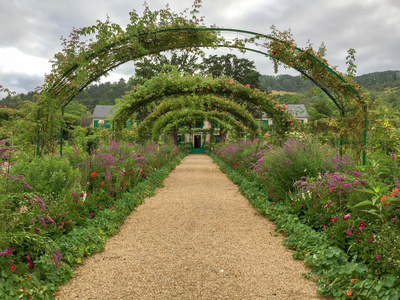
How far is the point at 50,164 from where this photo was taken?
150 inches

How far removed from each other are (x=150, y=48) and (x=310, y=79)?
315 cm

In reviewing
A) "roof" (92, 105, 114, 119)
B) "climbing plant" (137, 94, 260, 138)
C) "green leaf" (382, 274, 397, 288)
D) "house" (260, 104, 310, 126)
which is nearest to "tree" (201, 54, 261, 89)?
"house" (260, 104, 310, 126)

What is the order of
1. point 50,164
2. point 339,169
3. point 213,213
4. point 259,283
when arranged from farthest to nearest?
point 213,213, point 339,169, point 50,164, point 259,283

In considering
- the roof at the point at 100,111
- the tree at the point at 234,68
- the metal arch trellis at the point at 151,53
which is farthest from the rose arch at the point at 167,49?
the roof at the point at 100,111

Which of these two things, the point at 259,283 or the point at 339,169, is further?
the point at 339,169

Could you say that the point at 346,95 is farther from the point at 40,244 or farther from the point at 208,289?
the point at 40,244

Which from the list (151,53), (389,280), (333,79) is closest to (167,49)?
(151,53)

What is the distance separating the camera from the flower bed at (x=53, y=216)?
2.33 metres

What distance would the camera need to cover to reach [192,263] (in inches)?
124

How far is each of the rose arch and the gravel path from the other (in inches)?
101

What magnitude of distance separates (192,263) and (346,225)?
147cm

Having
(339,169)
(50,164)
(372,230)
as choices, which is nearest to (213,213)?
(339,169)

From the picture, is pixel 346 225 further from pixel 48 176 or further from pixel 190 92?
pixel 190 92

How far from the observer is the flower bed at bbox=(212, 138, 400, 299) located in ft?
7.72
